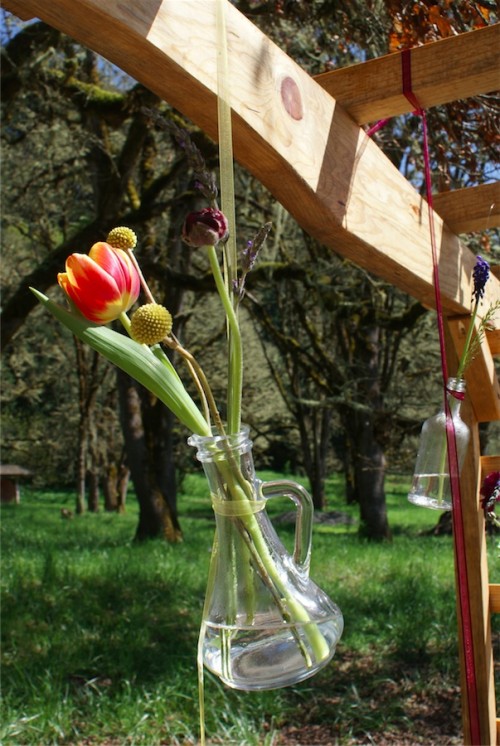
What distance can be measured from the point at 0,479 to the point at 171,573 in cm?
864

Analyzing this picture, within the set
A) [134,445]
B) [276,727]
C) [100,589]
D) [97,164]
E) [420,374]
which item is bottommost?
[276,727]

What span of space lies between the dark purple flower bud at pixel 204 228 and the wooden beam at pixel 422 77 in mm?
686

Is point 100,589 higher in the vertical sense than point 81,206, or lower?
lower

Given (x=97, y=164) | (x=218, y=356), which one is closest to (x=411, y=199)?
(x=97, y=164)

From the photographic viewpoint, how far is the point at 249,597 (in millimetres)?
856

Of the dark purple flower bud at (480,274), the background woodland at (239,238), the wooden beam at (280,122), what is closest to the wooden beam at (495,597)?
the wooden beam at (280,122)

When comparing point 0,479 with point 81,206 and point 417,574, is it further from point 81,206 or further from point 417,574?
point 417,574

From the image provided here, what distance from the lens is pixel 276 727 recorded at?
3322 millimetres

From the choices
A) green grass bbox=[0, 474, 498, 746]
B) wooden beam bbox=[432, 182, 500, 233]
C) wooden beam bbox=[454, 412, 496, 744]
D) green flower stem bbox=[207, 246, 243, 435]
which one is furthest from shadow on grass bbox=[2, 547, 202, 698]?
green flower stem bbox=[207, 246, 243, 435]

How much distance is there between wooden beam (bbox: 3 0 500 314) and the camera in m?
0.94

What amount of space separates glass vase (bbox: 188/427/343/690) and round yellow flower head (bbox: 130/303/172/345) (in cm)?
12

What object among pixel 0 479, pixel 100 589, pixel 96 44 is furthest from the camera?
pixel 0 479

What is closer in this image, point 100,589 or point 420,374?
point 100,589

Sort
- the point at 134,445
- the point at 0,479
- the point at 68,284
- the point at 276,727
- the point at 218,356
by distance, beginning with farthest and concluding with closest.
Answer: the point at 0,479, the point at 218,356, the point at 134,445, the point at 276,727, the point at 68,284
